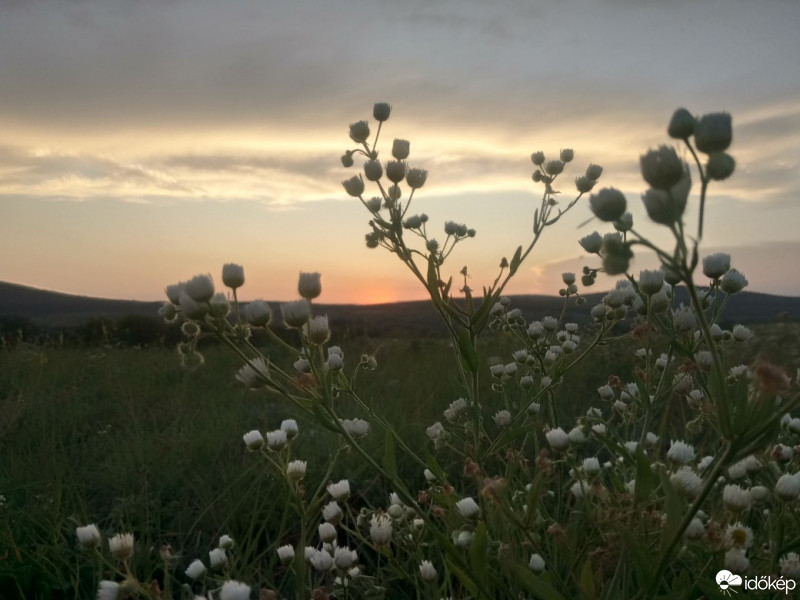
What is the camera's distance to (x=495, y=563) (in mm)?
1760

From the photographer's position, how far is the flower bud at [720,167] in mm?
1142

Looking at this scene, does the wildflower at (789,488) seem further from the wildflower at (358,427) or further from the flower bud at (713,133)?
the wildflower at (358,427)

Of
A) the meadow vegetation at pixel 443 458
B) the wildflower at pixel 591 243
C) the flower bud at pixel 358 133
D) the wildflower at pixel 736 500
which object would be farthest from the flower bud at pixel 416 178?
the wildflower at pixel 736 500

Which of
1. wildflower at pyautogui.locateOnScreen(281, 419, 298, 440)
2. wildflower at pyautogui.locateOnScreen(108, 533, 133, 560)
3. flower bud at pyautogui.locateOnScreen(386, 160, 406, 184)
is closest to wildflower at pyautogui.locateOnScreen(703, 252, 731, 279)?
flower bud at pyautogui.locateOnScreen(386, 160, 406, 184)

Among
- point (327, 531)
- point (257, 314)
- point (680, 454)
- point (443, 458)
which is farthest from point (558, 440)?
point (443, 458)

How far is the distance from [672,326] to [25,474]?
2.95 metres

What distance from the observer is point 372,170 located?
2523 mm

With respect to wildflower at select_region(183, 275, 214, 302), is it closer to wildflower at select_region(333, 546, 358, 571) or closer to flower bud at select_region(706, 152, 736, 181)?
wildflower at select_region(333, 546, 358, 571)

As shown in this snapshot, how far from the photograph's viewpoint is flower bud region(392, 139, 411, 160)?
8.64ft

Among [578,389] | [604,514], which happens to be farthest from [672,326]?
[578,389]

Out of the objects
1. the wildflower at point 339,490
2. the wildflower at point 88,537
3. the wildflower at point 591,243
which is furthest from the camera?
the wildflower at point 591,243

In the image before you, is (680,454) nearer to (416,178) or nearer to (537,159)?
(416,178)

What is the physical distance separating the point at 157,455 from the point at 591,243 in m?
2.40

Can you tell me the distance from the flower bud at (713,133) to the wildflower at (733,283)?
1.22m
